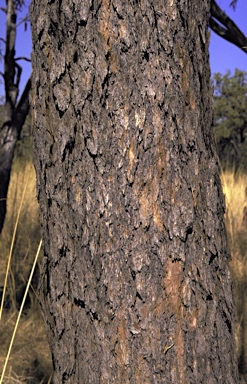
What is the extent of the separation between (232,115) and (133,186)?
60.3 ft

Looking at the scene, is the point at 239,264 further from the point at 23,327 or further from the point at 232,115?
the point at 232,115

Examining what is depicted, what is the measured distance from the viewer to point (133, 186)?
40.2 inches

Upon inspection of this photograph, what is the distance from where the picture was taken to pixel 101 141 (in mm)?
1023

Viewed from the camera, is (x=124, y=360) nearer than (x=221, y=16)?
Yes

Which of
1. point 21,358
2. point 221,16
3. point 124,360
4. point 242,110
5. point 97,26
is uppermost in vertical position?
point 242,110

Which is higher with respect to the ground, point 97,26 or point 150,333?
point 97,26

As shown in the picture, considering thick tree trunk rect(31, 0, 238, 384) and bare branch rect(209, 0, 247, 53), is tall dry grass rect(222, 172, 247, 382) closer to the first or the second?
bare branch rect(209, 0, 247, 53)

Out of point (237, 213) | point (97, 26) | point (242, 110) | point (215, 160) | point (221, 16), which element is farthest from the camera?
point (242, 110)

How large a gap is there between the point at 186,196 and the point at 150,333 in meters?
0.27

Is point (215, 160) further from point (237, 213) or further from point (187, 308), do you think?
point (237, 213)

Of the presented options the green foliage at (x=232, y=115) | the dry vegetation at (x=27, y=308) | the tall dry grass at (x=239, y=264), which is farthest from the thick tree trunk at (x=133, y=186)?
the green foliage at (x=232, y=115)

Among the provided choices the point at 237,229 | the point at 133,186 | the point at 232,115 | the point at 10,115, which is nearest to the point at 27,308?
the point at 10,115

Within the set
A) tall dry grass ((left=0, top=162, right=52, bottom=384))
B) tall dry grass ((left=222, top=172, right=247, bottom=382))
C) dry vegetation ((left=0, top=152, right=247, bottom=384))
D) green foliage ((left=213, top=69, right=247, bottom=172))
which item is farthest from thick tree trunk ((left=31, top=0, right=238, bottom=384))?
green foliage ((left=213, top=69, right=247, bottom=172))

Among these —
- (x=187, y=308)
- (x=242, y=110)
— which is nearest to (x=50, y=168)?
(x=187, y=308)
